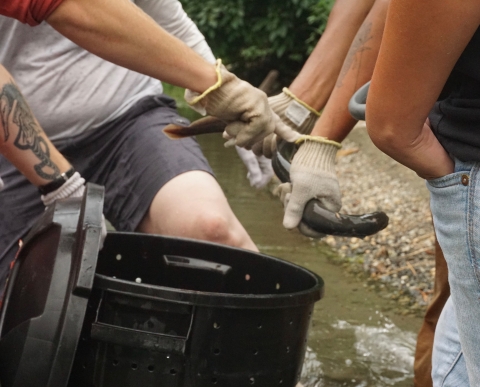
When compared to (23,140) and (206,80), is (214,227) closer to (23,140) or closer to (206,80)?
(206,80)

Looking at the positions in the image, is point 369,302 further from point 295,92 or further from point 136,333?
point 136,333

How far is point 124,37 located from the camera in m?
1.74

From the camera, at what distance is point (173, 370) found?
148 centimetres

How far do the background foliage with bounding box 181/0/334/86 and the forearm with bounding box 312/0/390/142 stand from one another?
7.04 metres

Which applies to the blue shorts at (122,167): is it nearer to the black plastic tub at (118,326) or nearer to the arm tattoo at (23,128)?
the arm tattoo at (23,128)

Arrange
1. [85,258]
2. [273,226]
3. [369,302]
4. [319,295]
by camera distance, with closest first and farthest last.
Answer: [85,258]
[319,295]
[369,302]
[273,226]

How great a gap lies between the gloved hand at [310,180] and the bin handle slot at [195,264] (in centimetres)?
21

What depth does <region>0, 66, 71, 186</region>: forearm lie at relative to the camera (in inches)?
76.0

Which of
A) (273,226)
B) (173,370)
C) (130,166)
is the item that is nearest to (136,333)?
(173,370)

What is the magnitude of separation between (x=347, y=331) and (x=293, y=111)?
1.25 metres

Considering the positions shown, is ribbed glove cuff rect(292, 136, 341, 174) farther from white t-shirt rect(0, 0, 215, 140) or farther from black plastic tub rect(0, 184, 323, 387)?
white t-shirt rect(0, 0, 215, 140)

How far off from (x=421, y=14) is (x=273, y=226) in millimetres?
3563

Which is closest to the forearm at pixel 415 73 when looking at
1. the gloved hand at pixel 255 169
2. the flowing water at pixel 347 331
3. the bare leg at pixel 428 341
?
the bare leg at pixel 428 341

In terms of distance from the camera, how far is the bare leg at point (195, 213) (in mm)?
2182
